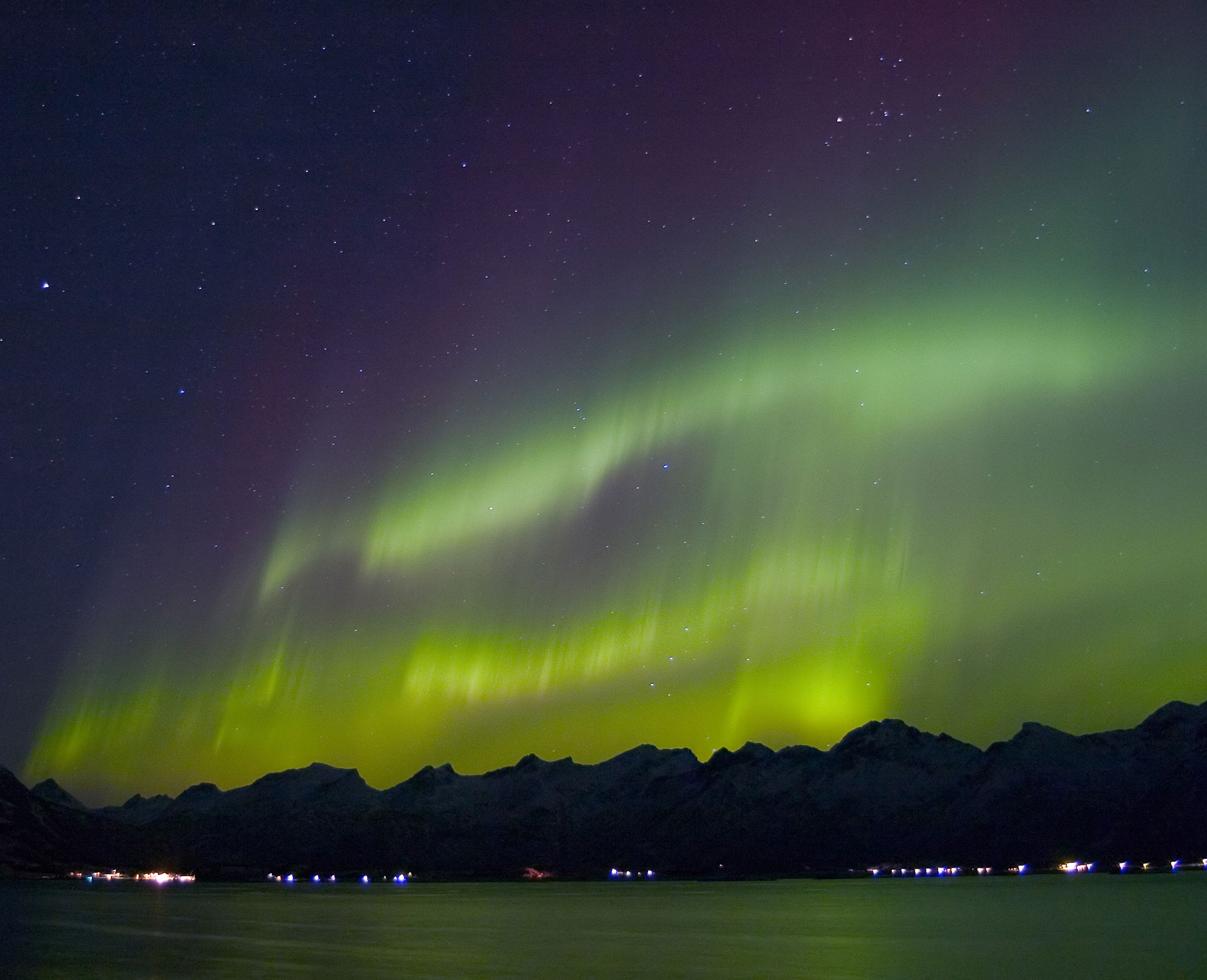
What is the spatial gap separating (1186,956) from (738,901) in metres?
110

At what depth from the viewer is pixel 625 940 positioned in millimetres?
66250

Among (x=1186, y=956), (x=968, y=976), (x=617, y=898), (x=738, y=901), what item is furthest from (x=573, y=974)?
(x=617, y=898)

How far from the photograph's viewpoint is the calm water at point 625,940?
45719mm

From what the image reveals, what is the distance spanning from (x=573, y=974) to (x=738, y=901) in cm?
11874

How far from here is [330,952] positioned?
55281 millimetres

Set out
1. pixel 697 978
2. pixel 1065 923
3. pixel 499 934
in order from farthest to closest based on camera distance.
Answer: pixel 1065 923
pixel 499 934
pixel 697 978

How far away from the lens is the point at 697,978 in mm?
40875

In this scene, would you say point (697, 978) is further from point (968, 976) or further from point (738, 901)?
point (738, 901)

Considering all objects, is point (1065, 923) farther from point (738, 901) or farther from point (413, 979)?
point (738, 901)

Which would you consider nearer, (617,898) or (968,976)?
(968,976)

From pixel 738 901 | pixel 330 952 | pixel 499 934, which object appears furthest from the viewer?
pixel 738 901

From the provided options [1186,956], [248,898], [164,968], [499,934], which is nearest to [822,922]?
[499,934]

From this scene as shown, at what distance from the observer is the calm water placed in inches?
1800

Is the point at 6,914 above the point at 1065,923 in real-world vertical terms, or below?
below
